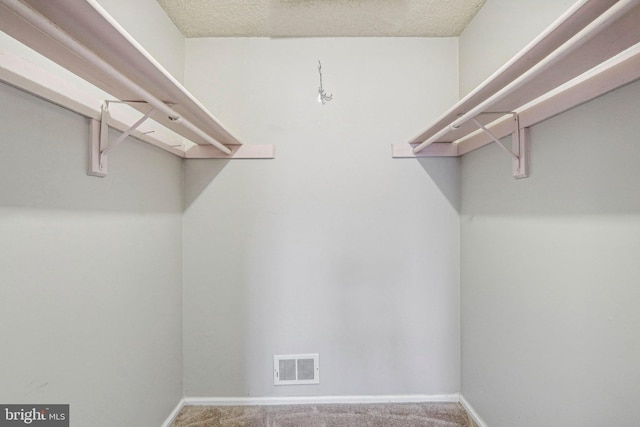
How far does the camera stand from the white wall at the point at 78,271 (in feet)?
2.64

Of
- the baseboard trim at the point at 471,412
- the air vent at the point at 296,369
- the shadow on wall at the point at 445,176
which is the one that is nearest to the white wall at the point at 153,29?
the shadow on wall at the point at 445,176

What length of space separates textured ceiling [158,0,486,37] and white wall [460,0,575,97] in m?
0.11

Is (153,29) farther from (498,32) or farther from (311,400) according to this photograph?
(311,400)

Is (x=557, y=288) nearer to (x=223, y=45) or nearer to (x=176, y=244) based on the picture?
(x=176, y=244)

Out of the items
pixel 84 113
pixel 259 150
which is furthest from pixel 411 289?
pixel 84 113

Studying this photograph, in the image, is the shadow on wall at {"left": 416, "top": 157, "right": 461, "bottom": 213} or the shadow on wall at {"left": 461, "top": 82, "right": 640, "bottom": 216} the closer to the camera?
the shadow on wall at {"left": 461, "top": 82, "right": 640, "bottom": 216}

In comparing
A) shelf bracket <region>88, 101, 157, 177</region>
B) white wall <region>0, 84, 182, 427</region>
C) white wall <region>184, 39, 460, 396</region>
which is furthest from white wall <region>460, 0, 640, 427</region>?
white wall <region>0, 84, 182, 427</region>

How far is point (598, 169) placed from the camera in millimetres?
908

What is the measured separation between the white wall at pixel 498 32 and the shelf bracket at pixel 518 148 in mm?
381

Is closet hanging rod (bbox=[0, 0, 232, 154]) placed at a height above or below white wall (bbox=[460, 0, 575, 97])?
below

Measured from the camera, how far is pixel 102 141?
1085 millimetres

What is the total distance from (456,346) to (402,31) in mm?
2089

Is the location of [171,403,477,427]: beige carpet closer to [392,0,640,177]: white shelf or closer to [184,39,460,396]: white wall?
[184,39,460,396]: white wall

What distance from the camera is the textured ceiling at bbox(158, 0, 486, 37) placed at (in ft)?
5.10
